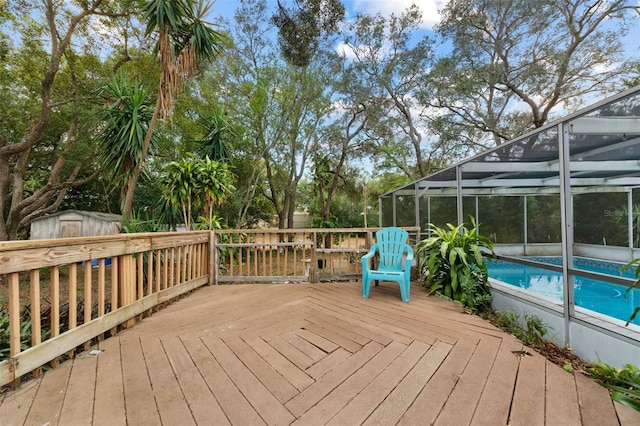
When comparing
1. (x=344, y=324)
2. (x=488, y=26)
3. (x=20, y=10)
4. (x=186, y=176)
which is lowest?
(x=344, y=324)

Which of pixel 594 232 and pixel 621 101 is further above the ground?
pixel 621 101

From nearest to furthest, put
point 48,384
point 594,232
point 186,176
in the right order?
point 48,384 → point 186,176 → point 594,232

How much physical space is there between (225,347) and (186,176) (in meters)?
3.33

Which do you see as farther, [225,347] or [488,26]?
[488,26]

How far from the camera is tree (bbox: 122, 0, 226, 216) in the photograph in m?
4.12

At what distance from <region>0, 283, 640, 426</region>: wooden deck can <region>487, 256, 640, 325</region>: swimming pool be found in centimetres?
79

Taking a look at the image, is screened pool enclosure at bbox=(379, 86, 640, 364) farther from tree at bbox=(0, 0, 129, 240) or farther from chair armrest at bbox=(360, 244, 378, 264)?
tree at bbox=(0, 0, 129, 240)

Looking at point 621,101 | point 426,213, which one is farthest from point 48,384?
point 426,213

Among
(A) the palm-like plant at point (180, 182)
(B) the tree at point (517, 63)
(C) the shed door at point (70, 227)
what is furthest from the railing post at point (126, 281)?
(B) the tree at point (517, 63)

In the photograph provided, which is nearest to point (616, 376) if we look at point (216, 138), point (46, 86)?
point (216, 138)

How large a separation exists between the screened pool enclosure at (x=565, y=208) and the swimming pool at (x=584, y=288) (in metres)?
0.02

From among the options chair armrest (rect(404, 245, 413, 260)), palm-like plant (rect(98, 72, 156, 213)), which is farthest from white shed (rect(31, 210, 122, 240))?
chair armrest (rect(404, 245, 413, 260))

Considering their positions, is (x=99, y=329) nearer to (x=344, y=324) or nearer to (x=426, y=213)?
(x=344, y=324)

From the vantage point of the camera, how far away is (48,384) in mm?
1634
